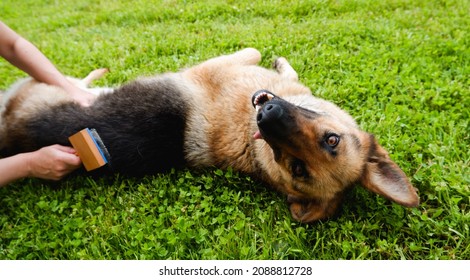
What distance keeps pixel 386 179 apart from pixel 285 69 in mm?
2298

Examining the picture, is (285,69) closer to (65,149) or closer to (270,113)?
(270,113)

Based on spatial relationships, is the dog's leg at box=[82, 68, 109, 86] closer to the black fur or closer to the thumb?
the black fur

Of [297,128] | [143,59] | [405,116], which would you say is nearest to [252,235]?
[297,128]

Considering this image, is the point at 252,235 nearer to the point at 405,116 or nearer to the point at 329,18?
the point at 405,116

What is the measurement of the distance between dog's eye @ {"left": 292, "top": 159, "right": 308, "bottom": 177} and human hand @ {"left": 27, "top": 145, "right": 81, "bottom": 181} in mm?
2141

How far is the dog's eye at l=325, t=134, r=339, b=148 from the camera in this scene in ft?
10.0

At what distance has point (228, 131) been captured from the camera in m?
3.79

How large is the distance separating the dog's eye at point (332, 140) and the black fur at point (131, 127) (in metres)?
1.55

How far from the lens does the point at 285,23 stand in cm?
622

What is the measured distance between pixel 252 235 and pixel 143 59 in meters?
3.74

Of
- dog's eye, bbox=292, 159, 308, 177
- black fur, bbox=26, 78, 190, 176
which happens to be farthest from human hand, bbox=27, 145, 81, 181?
dog's eye, bbox=292, 159, 308, 177

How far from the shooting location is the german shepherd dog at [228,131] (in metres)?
3.02

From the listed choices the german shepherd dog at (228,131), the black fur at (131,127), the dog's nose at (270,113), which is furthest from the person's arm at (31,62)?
the dog's nose at (270,113)

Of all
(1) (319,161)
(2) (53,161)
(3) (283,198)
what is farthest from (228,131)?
(2) (53,161)
